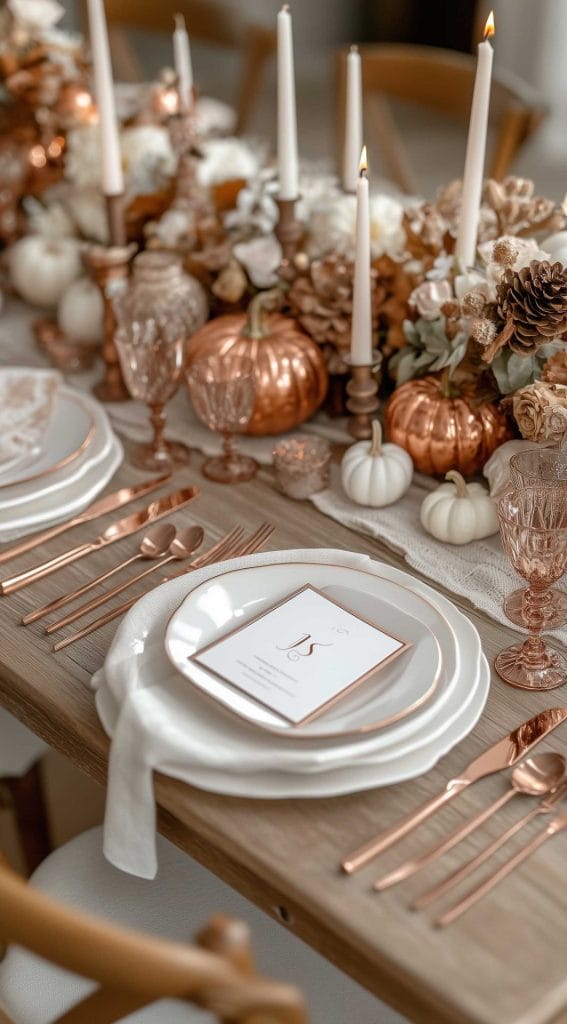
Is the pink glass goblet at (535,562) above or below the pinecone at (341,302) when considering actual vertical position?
below

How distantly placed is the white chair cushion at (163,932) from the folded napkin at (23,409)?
0.43 meters

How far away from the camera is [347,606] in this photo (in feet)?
3.35

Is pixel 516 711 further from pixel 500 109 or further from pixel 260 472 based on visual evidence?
pixel 500 109

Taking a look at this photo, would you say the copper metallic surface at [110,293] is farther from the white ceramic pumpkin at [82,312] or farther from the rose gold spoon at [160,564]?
the rose gold spoon at [160,564]

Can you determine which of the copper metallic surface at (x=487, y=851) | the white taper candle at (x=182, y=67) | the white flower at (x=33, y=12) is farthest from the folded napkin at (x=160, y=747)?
the white flower at (x=33, y=12)

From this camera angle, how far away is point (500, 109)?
2.08 meters

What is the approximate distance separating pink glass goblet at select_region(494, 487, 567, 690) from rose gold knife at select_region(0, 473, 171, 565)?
44 centimetres

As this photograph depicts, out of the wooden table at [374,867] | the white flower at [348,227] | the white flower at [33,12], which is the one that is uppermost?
the white flower at [33,12]

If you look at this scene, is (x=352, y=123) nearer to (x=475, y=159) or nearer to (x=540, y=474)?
(x=475, y=159)

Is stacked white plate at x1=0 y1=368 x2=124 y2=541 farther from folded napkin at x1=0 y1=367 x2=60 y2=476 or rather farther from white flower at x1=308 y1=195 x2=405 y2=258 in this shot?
white flower at x1=308 y1=195 x2=405 y2=258

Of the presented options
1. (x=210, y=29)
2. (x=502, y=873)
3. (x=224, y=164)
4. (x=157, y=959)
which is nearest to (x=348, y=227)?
(x=224, y=164)

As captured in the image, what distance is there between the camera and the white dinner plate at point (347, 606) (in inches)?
35.3

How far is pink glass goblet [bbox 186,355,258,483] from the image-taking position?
1.26m

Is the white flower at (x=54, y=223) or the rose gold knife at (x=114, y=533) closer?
the rose gold knife at (x=114, y=533)
